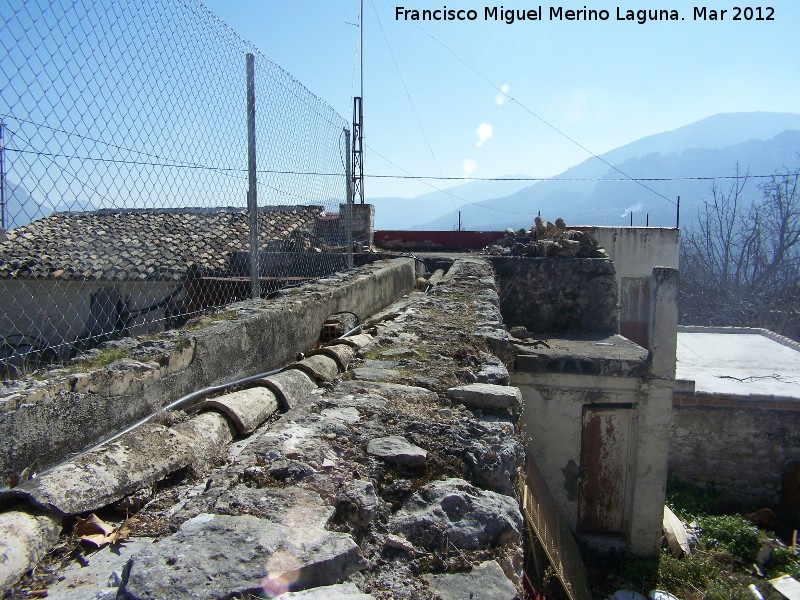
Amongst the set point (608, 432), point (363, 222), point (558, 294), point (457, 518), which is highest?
point (363, 222)

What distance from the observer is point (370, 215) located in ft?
44.1

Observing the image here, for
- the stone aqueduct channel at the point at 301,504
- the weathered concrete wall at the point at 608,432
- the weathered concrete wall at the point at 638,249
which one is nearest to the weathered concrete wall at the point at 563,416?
the weathered concrete wall at the point at 608,432

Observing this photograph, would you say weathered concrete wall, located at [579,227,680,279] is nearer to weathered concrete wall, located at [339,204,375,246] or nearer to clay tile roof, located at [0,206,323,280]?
weathered concrete wall, located at [339,204,375,246]

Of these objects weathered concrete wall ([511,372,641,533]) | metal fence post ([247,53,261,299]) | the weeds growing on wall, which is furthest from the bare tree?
metal fence post ([247,53,261,299])

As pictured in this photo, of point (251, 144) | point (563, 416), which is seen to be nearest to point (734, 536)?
point (563, 416)

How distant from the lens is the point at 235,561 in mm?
1308

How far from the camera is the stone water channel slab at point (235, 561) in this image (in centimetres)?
122

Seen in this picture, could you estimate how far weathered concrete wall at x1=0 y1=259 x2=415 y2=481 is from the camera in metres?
2.15

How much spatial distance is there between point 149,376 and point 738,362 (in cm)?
1347

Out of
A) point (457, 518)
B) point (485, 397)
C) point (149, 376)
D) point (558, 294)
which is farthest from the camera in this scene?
point (558, 294)

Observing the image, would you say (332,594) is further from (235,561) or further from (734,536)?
(734,536)

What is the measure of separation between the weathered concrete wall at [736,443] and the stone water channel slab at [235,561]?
34.5 ft

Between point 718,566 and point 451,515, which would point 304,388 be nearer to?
point 451,515

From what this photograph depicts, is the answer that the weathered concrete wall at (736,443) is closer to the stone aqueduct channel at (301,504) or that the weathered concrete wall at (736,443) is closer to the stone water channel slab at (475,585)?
the stone aqueduct channel at (301,504)
